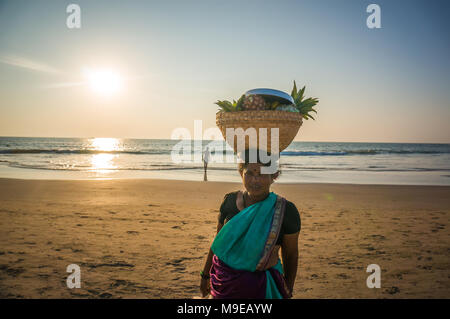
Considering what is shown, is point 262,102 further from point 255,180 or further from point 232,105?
point 255,180

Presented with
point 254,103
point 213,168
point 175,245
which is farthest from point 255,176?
point 213,168

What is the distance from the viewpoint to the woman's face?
2.46 metres

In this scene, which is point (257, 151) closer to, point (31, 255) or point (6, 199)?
point (31, 255)

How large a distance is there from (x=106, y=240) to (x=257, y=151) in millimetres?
5489

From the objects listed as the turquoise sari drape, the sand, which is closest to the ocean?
the sand

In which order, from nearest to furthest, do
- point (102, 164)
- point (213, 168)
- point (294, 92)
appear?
point (294, 92), point (213, 168), point (102, 164)

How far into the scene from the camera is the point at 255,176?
2.47m

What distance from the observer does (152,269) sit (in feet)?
17.4

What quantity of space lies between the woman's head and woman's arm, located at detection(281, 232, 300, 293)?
0.42m

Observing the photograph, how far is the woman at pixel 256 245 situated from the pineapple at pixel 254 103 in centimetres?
42

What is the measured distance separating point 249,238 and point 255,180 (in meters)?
0.47

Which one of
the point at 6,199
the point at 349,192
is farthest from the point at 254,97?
the point at 349,192

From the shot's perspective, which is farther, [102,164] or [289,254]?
[102,164]
